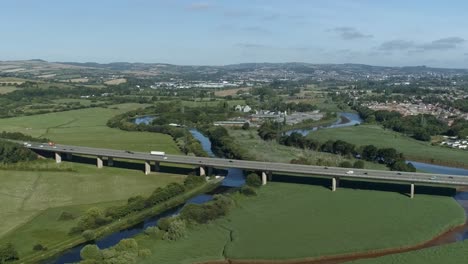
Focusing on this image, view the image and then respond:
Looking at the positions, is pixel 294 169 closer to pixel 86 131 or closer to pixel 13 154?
pixel 13 154

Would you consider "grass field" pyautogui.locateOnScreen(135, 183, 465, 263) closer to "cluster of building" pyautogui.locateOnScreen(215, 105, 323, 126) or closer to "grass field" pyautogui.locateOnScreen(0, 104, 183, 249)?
"grass field" pyautogui.locateOnScreen(0, 104, 183, 249)

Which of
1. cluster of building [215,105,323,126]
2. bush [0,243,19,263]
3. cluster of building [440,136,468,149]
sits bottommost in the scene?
cluster of building [215,105,323,126]

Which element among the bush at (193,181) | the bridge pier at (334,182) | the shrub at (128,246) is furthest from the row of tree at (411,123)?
the shrub at (128,246)

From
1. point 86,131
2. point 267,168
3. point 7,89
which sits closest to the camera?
point 267,168

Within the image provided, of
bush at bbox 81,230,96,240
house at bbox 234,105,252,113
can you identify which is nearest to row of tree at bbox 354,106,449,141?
house at bbox 234,105,252,113

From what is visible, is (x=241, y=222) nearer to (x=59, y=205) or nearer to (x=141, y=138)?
(x=59, y=205)

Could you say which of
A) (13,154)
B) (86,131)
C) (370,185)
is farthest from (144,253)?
(86,131)

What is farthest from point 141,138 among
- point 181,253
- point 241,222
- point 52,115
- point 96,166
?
point 181,253
